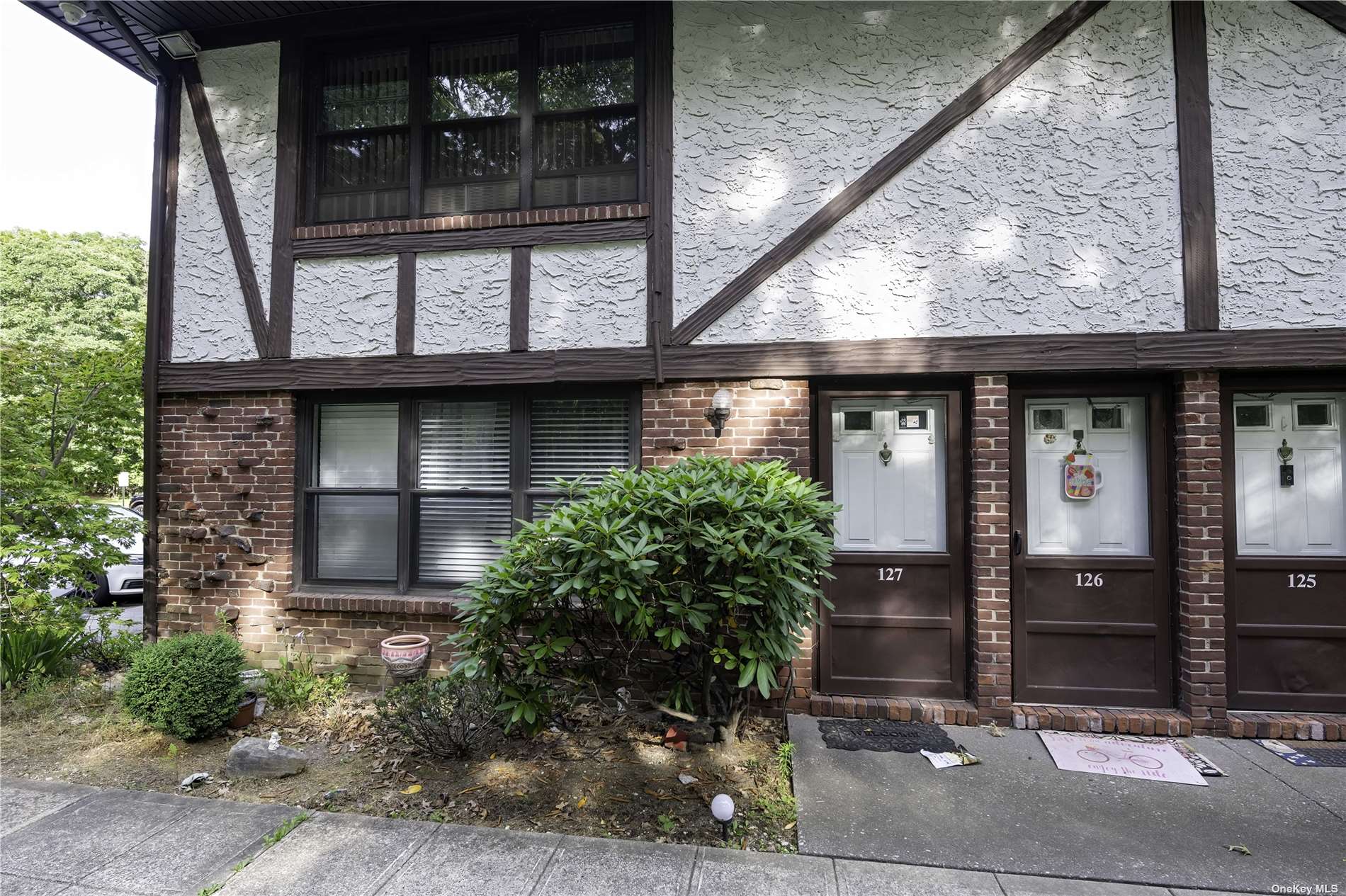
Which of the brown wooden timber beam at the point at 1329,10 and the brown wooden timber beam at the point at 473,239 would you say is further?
the brown wooden timber beam at the point at 473,239

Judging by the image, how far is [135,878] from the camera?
8.11ft

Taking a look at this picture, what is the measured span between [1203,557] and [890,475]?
1894mm

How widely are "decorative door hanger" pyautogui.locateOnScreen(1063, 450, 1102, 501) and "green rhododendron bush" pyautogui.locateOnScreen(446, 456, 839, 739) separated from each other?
193 centimetres

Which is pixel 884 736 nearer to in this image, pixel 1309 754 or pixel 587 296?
pixel 1309 754

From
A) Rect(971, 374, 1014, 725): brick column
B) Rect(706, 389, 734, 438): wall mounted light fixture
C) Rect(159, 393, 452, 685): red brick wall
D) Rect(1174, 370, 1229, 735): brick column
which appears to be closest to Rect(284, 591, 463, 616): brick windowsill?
Rect(159, 393, 452, 685): red brick wall

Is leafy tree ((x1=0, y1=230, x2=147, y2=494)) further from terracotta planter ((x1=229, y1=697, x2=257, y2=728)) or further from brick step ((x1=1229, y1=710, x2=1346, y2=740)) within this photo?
brick step ((x1=1229, y1=710, x2=1346, y2=740))

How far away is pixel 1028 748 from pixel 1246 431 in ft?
8.30

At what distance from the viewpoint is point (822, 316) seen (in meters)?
3.96

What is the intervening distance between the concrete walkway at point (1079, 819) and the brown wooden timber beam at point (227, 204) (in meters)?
4.84

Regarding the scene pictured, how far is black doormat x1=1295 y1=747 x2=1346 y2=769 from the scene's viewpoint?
3.30 m

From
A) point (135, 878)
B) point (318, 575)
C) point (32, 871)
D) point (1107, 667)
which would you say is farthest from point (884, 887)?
point (318, 575)

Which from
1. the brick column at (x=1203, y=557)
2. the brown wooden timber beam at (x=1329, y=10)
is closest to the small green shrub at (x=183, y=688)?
the brick column at (x=1203, y=557)

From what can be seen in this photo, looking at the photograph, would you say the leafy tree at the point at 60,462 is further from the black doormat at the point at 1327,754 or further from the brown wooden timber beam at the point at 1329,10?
the brown wooden timber beam at the point at 1329,10

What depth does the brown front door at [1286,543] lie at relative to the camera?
3.73 m
